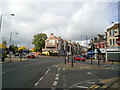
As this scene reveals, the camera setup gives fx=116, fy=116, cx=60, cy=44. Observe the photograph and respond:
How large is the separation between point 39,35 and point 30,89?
256 ft

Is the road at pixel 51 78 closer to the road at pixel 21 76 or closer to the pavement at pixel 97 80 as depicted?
the road at pixel 21 76

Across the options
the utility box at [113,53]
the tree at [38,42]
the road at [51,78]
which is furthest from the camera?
the tree at [38,42]

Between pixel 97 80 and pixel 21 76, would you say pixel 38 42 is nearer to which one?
pixel 21 76

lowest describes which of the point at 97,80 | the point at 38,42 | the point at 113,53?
the point at 97,80

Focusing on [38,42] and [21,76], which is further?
[38,42]

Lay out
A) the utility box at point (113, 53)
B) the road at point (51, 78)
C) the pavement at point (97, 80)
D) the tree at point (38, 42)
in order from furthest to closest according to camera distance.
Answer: the tree at point (38, 42)
the utility box at point (113, 53)
the road at point (51, 78)
the pavement at point (97, 80)

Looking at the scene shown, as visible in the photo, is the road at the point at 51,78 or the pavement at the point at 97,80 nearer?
the pavement at the point at 97,80

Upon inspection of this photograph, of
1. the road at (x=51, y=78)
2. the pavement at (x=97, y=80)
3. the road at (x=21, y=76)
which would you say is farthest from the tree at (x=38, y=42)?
the road at (x=51, y=78)

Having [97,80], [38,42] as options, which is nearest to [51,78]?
[97,80]

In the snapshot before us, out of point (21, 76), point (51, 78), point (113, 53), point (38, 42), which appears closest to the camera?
point (51, 78)

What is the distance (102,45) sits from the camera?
45.1 metres

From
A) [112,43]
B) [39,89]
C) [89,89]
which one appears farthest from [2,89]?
[112,43]

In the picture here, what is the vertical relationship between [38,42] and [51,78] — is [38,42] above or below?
above

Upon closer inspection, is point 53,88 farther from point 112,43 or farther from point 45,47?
point 45,47
